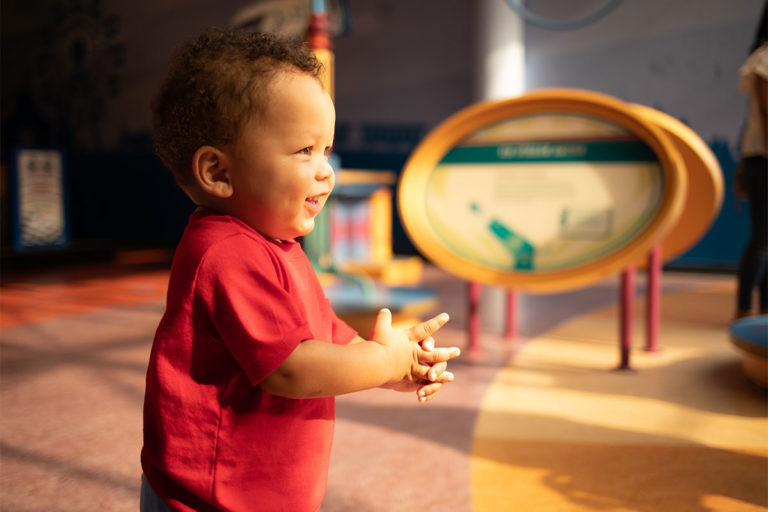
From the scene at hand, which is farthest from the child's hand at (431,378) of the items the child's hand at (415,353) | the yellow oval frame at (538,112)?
the yellow oval frame at (538,112)

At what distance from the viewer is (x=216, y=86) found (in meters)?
0.65

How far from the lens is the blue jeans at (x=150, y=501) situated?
2.39 feet

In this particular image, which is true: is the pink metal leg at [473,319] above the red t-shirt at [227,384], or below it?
below

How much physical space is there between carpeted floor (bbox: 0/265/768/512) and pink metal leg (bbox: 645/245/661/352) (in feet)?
0.18

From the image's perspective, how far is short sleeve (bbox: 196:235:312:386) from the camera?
2.03 ft

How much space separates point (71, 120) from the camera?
6.95 m

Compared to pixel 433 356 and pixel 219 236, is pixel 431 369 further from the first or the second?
pixel 219 236

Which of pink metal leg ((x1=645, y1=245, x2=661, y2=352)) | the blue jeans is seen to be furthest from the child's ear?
pink metal leg ((x1=645, y1=245, x2=661, y2=352))

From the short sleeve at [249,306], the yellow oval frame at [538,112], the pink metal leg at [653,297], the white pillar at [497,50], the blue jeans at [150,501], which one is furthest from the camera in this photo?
the white pillar at [497,50]

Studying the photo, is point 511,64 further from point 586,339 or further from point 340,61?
point 586,339

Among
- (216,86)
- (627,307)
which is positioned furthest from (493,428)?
(216,86)

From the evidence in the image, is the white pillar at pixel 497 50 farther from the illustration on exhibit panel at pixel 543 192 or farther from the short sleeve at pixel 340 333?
the short sleeve at pixel 340 333

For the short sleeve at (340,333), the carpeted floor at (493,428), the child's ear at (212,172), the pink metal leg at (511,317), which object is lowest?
the carpeted floor at (493,428)

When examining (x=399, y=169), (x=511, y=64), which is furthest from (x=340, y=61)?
(x=511, y=64)
